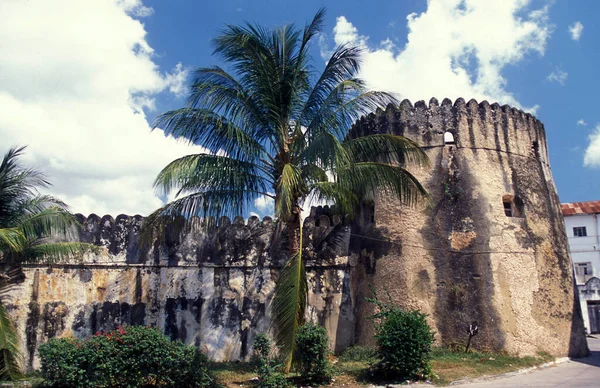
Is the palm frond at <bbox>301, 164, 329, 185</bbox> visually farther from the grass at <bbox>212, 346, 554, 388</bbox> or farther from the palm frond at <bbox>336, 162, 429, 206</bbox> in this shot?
the grass at <bbox>212, 346, 554, 388</bbox>

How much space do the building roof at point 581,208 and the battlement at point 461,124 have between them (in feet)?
80.7

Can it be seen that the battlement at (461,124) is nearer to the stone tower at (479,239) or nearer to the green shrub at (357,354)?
the stone tower at (479,239)

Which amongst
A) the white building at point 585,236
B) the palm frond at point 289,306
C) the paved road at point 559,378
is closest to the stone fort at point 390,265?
the paved road at point 559,378

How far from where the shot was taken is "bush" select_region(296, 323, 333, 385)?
10.7m

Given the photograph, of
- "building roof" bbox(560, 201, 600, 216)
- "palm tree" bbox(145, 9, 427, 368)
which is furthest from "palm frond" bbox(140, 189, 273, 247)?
"building roof" bbox(560, 201, 600, 216)

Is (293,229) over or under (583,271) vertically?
over

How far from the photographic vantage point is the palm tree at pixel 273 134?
11.7 m

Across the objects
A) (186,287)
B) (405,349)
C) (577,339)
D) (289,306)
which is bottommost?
(577,339)

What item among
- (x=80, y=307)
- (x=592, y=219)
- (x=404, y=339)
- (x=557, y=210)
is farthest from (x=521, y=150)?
(x=592, y=219)

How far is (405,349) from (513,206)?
5790mm

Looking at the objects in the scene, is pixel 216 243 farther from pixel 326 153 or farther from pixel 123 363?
pixel 326 153

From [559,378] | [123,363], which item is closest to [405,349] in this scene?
[559,378]

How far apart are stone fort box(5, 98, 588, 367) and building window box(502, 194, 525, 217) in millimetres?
28

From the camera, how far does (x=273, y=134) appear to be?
12.5 m
